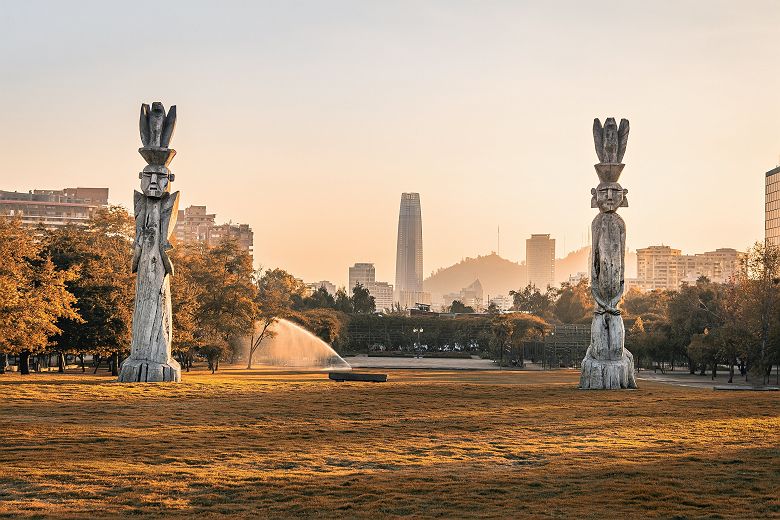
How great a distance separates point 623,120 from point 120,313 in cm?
2291

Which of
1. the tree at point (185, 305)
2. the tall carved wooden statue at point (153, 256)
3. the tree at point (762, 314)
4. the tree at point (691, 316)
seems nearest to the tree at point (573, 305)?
the tree at point (691, 316)

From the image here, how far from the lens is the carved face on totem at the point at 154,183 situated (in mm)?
33500

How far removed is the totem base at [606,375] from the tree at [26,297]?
794 inches

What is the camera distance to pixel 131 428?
21875 millimetres

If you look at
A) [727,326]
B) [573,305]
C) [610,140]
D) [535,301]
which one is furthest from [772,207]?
[610,140]

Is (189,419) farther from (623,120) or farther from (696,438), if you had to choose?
(623,120)

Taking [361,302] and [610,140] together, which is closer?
[610,140]

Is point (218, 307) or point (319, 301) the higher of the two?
point (319, 301)

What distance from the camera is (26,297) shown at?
128ft

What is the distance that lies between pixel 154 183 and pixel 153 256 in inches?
95.1

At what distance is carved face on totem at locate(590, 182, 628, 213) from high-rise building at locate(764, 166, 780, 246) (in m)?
129

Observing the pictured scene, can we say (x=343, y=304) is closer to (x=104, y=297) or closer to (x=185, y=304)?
(x=185, y=304)

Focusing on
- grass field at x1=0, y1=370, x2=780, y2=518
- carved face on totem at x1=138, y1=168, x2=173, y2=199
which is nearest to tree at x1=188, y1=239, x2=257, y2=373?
carved face on totem at x1=138, y1=168, x2=173, y2=199

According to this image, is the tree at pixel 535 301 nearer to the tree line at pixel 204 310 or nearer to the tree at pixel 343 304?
the tree at pixel 343 304
